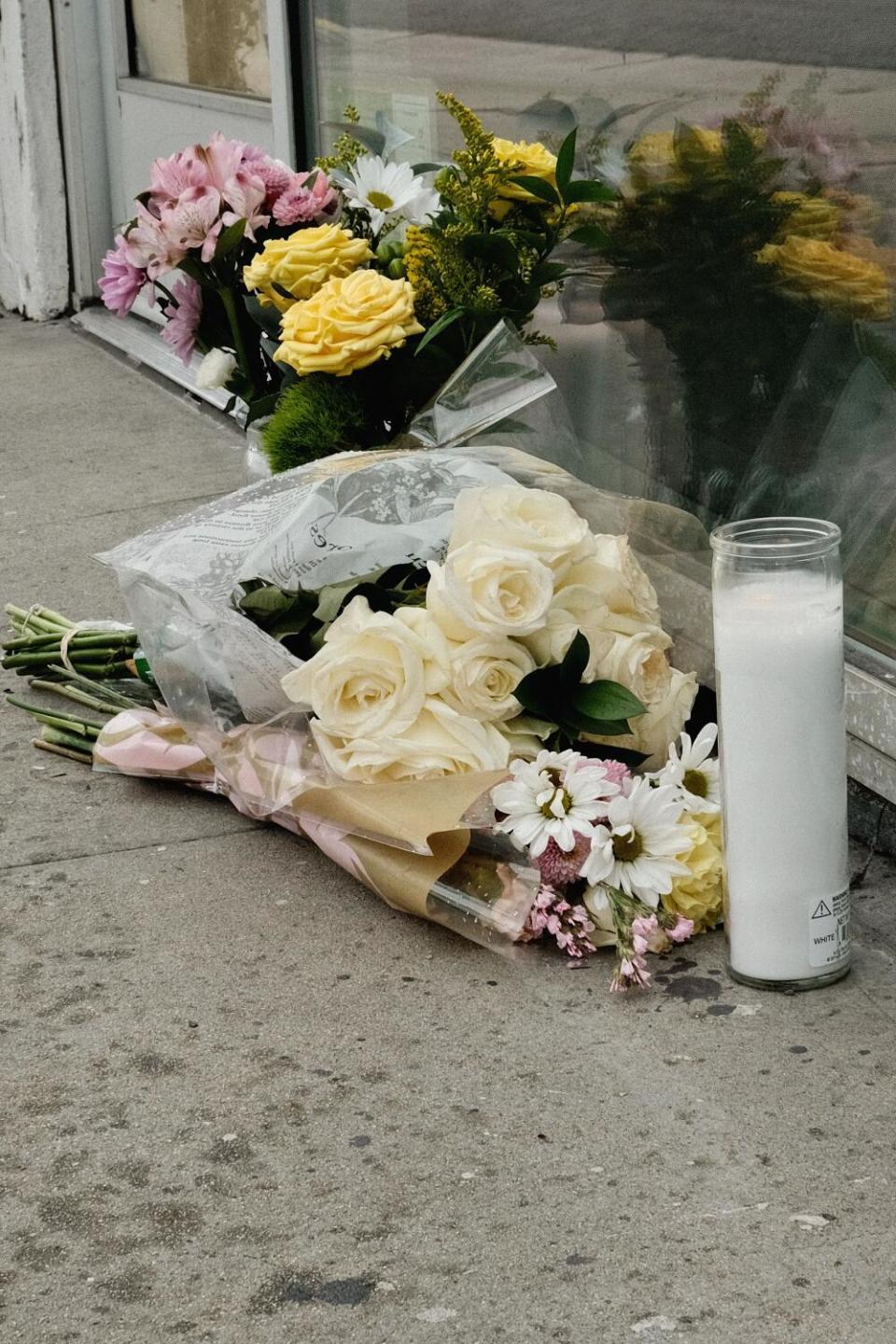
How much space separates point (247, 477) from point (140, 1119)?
67.5 inches

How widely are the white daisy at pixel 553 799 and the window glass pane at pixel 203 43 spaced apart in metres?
3.87

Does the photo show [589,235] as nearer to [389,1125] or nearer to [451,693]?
[451,693]

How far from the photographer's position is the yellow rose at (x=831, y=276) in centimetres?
276

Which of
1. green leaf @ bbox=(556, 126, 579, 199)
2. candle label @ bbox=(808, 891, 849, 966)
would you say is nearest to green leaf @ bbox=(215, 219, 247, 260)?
green leaf @ bbox=(556, 126, 579, 199)

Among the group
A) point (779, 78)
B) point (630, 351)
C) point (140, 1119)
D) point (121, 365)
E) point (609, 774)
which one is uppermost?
point (779, 78)

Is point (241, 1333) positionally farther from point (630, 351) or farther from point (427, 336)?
point (630, 351)

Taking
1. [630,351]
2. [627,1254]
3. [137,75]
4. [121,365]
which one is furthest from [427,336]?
[137,75]

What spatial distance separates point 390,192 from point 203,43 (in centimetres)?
317

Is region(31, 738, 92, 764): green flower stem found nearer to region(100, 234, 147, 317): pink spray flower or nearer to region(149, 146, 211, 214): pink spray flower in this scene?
region(100, 234, 147, 317): pink spray flower

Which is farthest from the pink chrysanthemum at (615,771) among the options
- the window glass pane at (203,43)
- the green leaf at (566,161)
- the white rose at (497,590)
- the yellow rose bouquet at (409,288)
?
the window glass pane at (203,43)

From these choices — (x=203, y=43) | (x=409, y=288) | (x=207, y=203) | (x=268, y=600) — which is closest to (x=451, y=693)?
(x=268, y=600)

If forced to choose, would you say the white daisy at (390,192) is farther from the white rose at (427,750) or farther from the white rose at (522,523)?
the white rose at (427,750)

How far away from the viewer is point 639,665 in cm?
264

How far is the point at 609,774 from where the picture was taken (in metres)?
2.50
